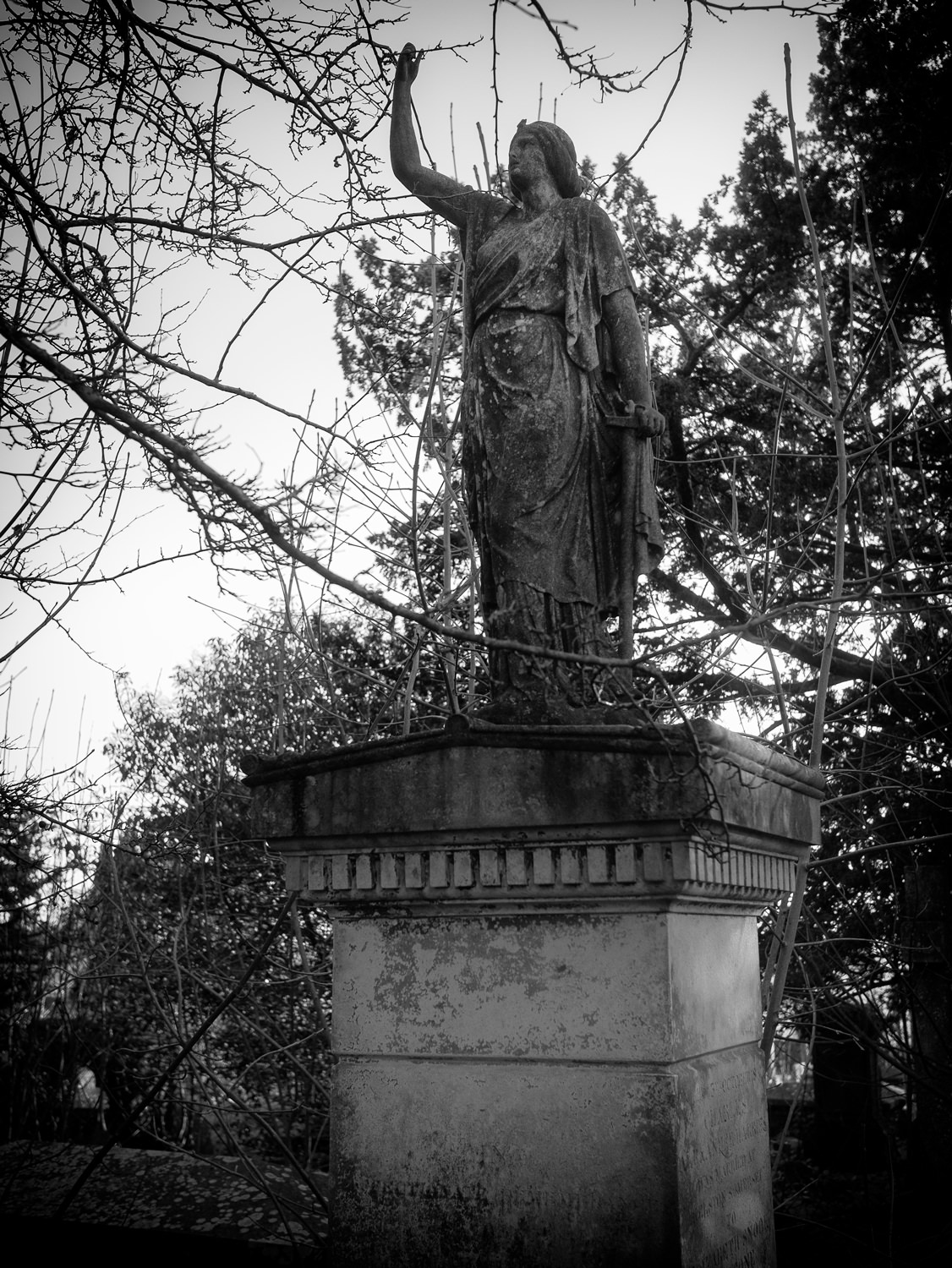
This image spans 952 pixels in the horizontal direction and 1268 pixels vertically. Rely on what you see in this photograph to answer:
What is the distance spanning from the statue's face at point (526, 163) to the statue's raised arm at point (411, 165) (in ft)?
0.55

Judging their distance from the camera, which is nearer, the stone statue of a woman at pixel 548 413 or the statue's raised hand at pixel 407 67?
the stone statue of a woman at pixel 548 413

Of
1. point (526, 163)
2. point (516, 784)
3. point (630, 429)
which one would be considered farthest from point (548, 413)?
point (516, 784)

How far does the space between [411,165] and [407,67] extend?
31 cm

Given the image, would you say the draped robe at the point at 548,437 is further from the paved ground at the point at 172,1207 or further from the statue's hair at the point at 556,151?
the paved ground at the point at 172,1207

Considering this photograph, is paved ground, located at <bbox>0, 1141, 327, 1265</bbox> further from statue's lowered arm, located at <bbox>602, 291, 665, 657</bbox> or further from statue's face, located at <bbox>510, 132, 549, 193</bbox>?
statue's face, located at <bbox>510, 132, 549, 193</bbox>

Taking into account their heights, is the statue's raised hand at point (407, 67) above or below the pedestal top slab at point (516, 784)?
above

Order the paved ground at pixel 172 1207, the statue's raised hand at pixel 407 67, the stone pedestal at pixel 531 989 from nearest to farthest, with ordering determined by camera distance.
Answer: the stone pedestal at pixel 531 989 < the statue's raised hand at pixel 407 67 < the paved ground at pixel 172 1207

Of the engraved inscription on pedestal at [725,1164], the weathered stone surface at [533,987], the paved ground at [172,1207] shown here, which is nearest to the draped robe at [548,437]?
the weathered stone surface at [533,987]

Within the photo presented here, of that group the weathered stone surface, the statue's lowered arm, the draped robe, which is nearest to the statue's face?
the draped robe

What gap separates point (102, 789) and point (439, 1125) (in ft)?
17.1

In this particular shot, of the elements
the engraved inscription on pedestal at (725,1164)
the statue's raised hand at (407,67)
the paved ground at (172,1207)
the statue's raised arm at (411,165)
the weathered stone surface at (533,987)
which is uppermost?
the statue's raised hand at (407,67)

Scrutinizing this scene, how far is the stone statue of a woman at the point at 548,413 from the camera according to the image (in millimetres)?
3691

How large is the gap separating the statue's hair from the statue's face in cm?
2

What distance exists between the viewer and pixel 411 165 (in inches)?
163
